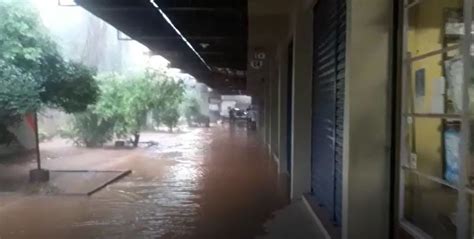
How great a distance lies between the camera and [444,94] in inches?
131

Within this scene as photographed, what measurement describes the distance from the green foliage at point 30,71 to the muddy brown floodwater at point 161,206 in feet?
5.28

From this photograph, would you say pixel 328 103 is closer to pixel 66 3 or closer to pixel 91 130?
pixel 66 3

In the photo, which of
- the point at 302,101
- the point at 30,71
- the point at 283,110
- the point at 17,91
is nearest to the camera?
the point at 302,101

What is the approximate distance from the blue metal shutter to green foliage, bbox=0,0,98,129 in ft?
15.1

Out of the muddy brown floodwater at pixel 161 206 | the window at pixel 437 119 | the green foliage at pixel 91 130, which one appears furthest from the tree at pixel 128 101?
the window at pixel 437 119

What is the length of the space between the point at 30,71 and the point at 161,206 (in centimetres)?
362

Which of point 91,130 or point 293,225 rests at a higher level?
point 91,130

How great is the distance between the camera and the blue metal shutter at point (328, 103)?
5.55 metres

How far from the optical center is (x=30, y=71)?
9.58 metres

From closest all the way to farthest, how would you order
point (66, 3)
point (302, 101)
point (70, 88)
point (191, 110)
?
point (302, 101) < point (70, 88) < point (66, 3) < point (191, 110)

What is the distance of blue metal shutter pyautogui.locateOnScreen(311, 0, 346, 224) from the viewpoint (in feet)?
18.2

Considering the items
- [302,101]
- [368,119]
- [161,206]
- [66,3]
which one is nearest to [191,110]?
[66,3]

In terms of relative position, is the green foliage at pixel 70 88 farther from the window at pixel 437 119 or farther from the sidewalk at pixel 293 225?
the window at pixel 437 119

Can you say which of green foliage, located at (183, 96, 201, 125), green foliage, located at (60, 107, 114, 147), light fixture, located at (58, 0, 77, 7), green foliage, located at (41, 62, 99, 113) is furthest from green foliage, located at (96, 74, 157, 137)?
green foliage, located at (183, 96, 201, 125)
